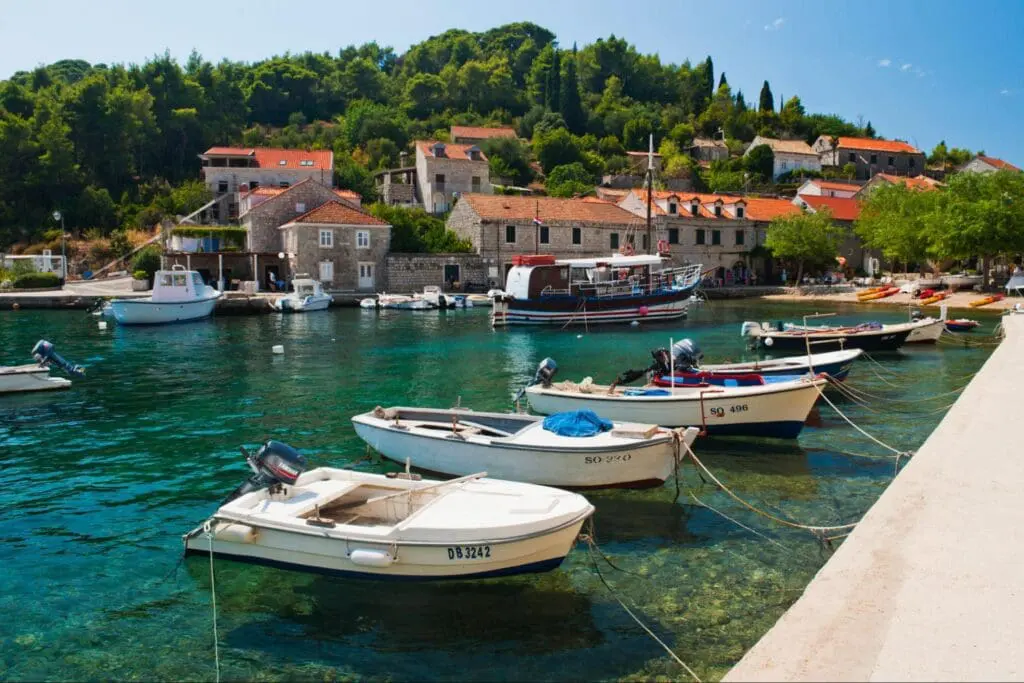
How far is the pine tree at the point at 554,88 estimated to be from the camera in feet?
352

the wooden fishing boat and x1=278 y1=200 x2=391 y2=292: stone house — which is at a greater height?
x1=278 y1=200 x2=391 y2=292: stone house

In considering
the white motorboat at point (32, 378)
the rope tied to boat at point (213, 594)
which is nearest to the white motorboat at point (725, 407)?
the rope tied to boat at point (213, 594)

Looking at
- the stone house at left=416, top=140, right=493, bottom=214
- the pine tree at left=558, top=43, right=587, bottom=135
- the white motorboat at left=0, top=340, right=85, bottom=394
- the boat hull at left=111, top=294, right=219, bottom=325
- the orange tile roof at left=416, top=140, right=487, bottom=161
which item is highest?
the pine tree at left=558, top=43, right=587, bottom=135

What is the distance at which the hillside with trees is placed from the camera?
6531 centimetres

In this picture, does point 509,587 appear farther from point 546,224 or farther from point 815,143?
point 815,143

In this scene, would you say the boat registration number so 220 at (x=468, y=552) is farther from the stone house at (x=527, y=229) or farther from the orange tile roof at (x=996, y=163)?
the orange tile roof at (x=996, y=163)

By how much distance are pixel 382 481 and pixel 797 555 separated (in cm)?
527

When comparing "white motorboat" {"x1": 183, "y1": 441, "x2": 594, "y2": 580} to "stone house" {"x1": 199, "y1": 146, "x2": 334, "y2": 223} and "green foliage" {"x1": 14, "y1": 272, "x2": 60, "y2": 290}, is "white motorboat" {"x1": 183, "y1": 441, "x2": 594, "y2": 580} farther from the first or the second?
"stone house" {"x1": 199, "y1": 146, "x2": 334, "y2": 223}

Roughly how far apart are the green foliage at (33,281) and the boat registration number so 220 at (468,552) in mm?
52627

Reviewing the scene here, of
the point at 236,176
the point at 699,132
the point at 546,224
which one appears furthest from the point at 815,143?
the point at 236,176

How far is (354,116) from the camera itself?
9394cm

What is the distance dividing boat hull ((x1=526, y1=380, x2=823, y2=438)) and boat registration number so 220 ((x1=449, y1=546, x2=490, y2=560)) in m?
6.85

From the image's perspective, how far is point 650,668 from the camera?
7.09 m

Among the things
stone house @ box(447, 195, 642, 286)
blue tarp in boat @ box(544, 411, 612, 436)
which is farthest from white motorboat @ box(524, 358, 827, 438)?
stone house @ box(447, 195, 642, 286)
